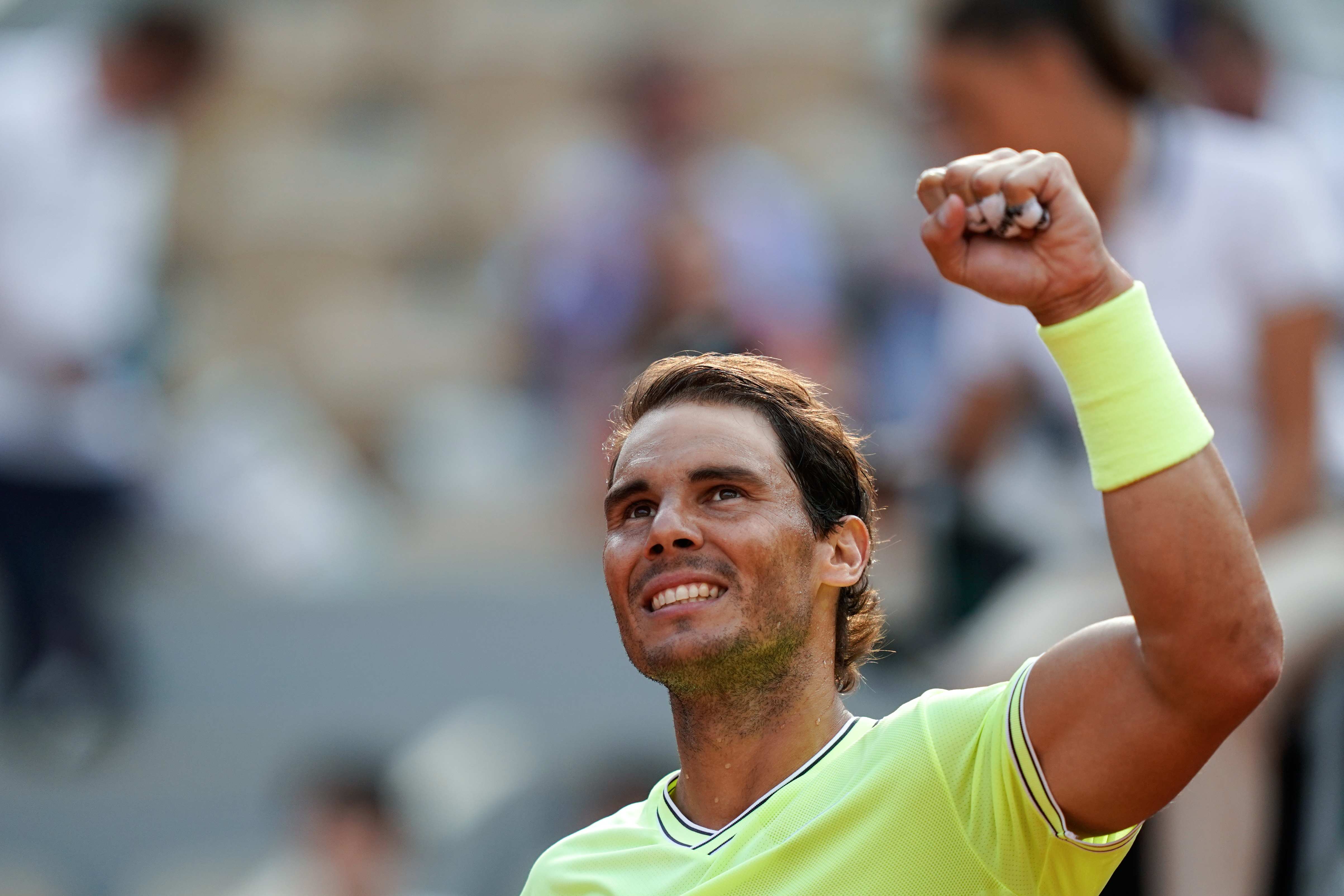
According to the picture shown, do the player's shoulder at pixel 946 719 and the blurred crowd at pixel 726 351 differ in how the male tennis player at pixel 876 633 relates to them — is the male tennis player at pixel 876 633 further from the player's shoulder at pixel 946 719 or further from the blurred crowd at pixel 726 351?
the blurred crowd at pixel 726 351

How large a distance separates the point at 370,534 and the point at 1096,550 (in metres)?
6.74

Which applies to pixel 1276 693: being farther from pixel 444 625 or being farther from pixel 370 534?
pixel 370 534

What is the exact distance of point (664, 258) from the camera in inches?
236

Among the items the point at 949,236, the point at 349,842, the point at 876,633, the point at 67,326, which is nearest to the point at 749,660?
the point at 876,633

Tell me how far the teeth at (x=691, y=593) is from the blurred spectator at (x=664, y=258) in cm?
306

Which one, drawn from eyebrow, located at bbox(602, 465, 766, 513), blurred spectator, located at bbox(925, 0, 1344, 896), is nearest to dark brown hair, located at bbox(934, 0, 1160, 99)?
blurred spectator, located at bbox(925, 0, 1344, 896)

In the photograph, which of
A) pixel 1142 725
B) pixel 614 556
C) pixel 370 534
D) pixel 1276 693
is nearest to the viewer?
pixel 1142 725

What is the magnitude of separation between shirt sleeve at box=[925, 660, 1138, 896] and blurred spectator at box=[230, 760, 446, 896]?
3856 millimetres

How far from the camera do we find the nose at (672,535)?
235 centimetres

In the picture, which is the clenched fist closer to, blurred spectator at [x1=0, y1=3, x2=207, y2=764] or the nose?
the nose

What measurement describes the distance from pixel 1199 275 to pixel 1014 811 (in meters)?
1.95

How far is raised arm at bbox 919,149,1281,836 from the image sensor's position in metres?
1.79

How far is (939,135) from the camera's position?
4059mm

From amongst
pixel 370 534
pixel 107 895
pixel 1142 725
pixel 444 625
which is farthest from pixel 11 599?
pixel 1142 725
